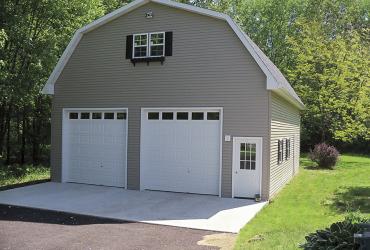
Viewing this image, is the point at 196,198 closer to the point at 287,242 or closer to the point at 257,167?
the point at 257,167

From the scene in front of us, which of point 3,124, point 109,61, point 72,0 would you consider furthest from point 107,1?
point 109,61

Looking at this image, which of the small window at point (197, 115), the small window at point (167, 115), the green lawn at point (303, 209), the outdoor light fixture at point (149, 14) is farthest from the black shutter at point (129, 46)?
the green lawn at point (303, 209)

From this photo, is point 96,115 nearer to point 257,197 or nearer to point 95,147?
point 95,147

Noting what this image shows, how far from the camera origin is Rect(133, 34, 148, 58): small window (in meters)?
14.5

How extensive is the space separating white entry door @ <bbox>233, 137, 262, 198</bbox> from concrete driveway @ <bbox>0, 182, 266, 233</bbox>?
1.40 ft

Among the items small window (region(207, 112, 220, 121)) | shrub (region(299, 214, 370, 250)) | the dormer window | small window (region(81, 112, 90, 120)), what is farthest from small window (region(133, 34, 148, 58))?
shrub (region(299, 214, 370, 250))

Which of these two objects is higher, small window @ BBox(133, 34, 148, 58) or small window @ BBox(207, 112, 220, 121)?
small window @ BBox(133, 34, 148, 58)

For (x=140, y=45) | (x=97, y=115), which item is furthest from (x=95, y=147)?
(x=140, y=45)

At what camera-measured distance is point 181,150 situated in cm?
1392

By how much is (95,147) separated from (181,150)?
11.3 feet

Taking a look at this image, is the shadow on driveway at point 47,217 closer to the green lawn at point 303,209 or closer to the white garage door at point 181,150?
the green lawn at point 303,209

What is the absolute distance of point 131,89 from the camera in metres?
14.7

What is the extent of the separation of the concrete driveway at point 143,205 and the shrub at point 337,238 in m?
2.84

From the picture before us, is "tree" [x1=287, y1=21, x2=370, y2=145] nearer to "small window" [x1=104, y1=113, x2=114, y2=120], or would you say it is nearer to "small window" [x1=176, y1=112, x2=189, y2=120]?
"small window" [x1=176, y1=112, x2=189, y2=120]
